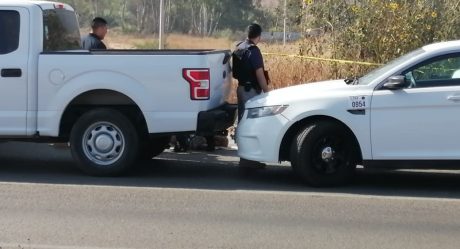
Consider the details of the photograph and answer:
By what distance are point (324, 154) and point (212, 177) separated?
1.56 m

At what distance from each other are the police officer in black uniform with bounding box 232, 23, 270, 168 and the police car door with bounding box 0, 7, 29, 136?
2716mm

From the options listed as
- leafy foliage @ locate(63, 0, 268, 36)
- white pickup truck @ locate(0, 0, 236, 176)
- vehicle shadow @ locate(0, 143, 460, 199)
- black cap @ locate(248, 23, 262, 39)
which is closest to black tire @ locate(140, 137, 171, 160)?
vehicle shadow @ locate(0, 143, 460, 199)

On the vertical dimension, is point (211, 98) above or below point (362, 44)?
below

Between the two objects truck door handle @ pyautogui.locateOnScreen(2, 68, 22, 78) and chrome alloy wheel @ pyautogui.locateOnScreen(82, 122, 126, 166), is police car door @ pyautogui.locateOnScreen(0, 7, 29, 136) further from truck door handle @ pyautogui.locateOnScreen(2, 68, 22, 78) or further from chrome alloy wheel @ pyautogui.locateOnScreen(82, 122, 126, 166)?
chrome alloy wheel @ pyautogui.locateOnScreen(82, 122, 126, 166)

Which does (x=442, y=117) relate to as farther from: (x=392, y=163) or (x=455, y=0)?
(x=455, y=0)

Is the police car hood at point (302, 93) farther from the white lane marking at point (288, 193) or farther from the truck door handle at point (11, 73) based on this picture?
the truck door handle at point (11, 73)

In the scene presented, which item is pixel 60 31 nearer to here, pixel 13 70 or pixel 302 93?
pixel 13 70

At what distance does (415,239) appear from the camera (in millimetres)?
6266

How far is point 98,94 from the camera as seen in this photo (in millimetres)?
8875

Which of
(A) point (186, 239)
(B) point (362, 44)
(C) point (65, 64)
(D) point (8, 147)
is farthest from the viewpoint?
(B) point (362, 44)

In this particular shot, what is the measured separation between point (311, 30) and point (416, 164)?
29.8 feet

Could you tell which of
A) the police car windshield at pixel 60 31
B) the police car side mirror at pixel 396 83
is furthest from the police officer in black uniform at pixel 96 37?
the police car side mirror at pixel 396 83

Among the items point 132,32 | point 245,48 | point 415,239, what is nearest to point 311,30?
point 245,48

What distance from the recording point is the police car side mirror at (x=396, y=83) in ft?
26.1
